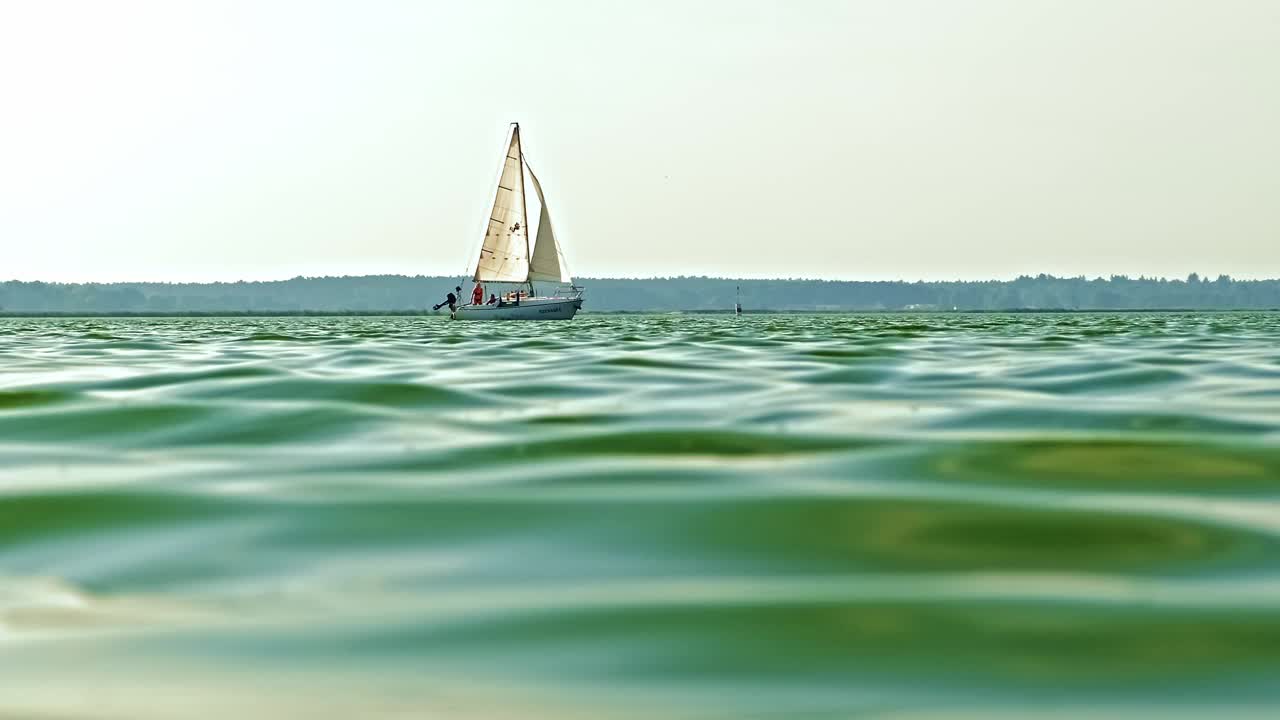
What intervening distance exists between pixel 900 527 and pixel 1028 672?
7.57 ft

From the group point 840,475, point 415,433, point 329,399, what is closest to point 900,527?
point 840,475

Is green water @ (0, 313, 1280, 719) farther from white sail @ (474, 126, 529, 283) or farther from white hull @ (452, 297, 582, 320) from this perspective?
white sail @ (474, 126, 529, 283)

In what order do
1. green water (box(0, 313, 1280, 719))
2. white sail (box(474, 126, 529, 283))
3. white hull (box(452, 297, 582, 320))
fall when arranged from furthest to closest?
white sail (box(474, 126, 529, 283)) → white hull (box(452, 297, 582, 320)) → green water (box(0, 313, 1280, 719))

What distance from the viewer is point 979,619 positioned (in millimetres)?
4262

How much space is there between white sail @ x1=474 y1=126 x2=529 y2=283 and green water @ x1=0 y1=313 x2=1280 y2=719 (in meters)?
83.4

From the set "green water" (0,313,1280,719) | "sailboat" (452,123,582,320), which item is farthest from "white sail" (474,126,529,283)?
"green water" (0,313,1280,719)

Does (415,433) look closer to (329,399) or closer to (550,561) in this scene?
(329,399)

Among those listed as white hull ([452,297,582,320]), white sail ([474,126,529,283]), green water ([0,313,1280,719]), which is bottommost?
white hull ([452,297,582,320])

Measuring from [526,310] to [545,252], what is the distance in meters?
10.9

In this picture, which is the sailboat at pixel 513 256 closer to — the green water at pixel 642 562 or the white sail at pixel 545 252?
the white sail at pixel 545 252

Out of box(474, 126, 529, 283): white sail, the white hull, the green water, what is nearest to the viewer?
the green water

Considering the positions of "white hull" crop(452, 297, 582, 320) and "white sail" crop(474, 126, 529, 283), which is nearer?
"white hull" crop(452, 297, 582, 320)

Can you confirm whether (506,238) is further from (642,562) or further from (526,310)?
(642,562)

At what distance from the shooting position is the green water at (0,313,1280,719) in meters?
3.61
